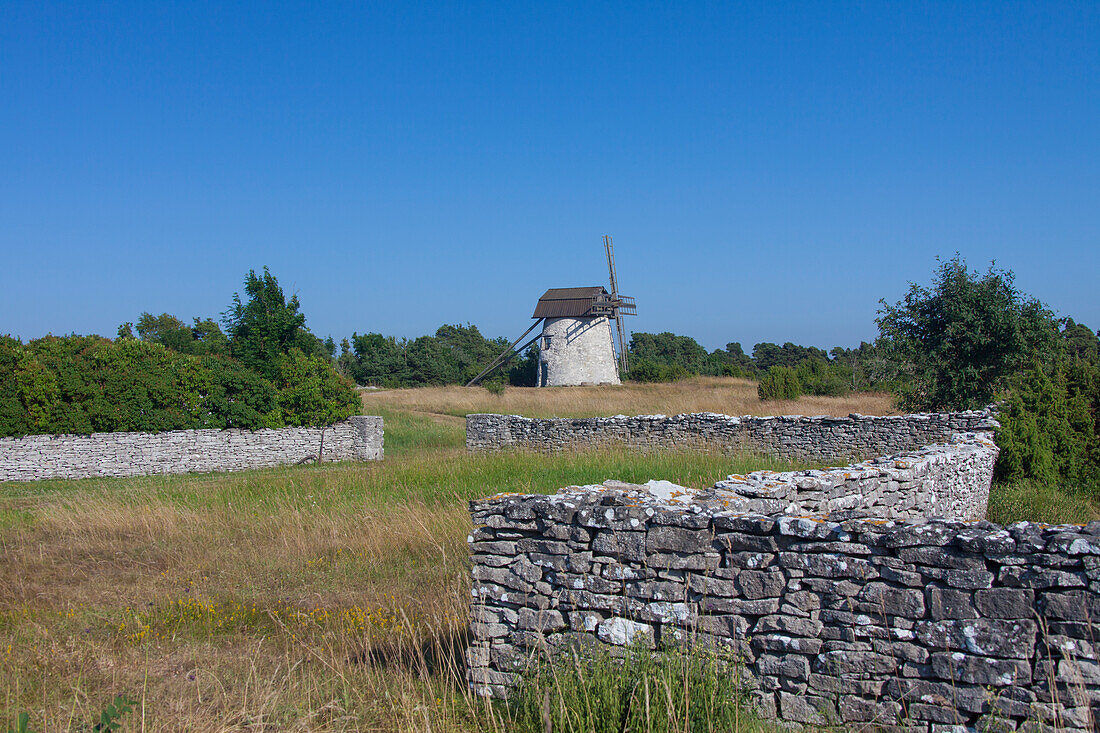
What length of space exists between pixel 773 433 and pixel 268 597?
12.5 meters

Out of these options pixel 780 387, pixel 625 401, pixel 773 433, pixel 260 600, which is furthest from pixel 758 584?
pixel 625 401

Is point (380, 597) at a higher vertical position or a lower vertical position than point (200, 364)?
lower

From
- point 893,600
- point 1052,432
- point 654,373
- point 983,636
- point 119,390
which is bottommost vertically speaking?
point 983,636

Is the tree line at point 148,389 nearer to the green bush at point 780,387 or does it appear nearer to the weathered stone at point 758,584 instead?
the green bush at point 780,387

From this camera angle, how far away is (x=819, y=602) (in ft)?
13.3

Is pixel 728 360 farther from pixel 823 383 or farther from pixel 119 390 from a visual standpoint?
pixel 119 390

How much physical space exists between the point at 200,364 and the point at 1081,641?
72.6 ft

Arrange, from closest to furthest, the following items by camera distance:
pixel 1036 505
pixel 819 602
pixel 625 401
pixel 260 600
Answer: pixel 819 602
pixel 260 600
pixel 1036 505
pixel 625 401

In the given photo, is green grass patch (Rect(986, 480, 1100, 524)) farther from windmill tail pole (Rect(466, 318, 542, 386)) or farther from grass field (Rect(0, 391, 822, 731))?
windmill tail pole (Rect(466, 318, 542, 386))

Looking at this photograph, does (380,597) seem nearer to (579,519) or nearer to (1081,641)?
(579,519)

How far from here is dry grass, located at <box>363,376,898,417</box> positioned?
25.8 meters

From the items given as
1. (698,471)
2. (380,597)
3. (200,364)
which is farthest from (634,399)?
(380,597)

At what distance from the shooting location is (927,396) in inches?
837

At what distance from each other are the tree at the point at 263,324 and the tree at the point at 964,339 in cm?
2121
